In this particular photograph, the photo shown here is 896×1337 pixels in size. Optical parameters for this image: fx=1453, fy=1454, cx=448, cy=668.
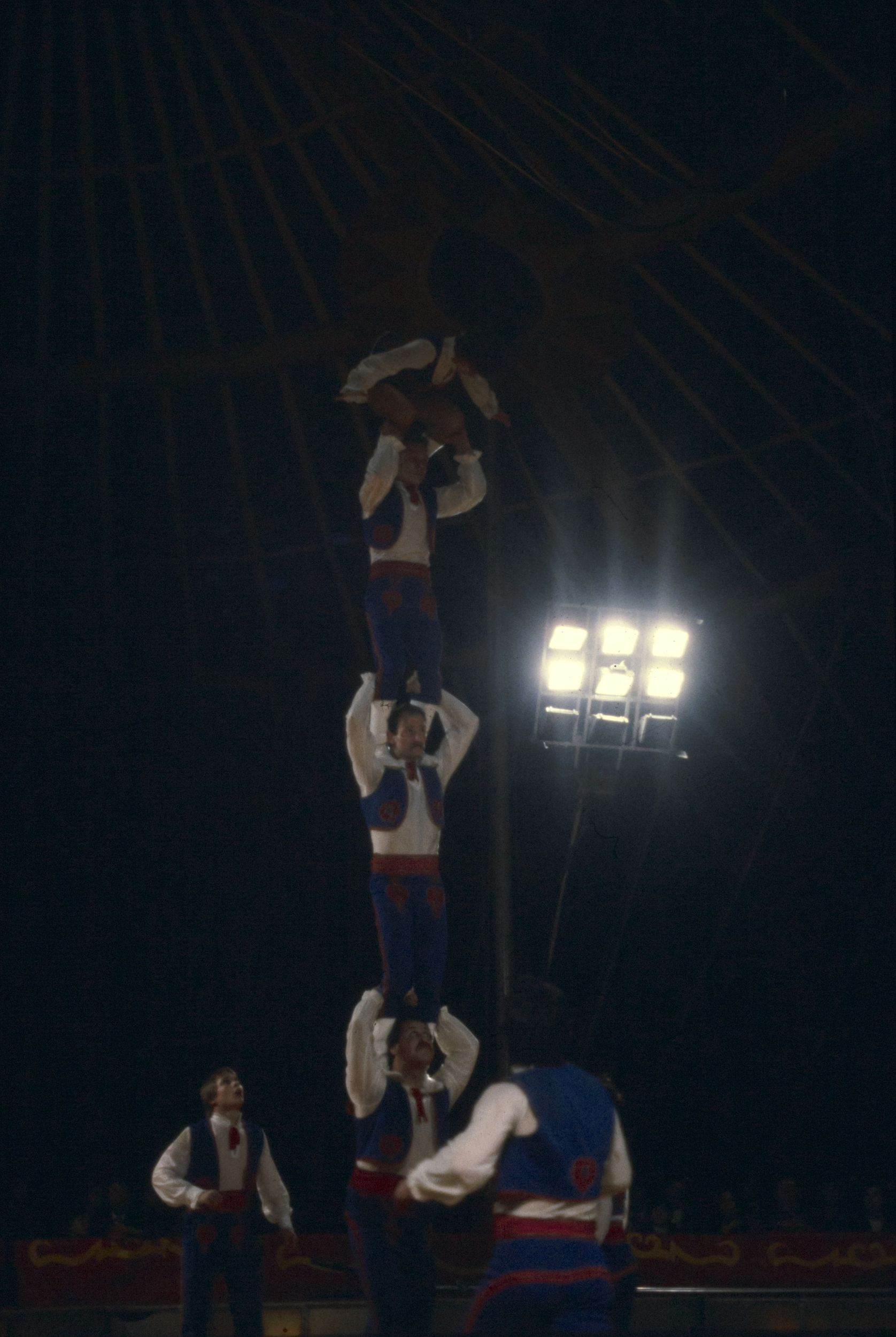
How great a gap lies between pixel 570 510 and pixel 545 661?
1.62 m

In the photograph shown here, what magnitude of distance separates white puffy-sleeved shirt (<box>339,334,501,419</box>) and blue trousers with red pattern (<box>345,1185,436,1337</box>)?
115 inches

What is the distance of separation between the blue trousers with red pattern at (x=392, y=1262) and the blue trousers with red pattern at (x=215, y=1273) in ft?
3.29

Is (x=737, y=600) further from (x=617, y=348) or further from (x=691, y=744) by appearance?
(x=617, y=348)

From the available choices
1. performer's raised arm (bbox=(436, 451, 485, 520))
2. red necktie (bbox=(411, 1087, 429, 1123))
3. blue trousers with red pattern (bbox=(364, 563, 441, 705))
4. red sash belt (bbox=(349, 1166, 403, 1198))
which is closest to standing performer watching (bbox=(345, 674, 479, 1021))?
blue trousers with red pattern (bbox=(364, 563, 441, 705))

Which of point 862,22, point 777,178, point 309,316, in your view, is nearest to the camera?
point 862,22

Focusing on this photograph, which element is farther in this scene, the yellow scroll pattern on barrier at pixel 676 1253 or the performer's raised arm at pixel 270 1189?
the yellow scroll pattern on barrier at pixel 676 1253

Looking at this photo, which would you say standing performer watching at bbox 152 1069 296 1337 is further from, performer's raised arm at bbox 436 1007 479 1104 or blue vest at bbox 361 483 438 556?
blue vest at bbox 361 483 438 556

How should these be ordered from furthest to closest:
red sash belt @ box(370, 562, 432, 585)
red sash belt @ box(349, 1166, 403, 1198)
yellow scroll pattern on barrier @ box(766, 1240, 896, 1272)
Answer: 1. yellow scroll pattern on barrier @ box(766, 1240, 896, 1272)
2. red sash belt @ box(370, 562, 432, 585)
3. red sash belt @ box(349, 1166, 403, 1198)

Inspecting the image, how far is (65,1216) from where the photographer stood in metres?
10.1

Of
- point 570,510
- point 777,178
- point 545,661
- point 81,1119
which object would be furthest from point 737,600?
A: point 81,1119

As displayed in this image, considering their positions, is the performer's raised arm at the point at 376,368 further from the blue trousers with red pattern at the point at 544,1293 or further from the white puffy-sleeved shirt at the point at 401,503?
the blue trousers with red pattern at the point at 544,1293

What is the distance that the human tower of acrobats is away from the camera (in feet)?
14.9

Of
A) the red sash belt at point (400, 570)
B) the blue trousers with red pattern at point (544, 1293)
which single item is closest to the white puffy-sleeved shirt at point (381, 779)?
the red sash belt at point (400, 570)

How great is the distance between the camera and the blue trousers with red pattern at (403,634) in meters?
5.48
